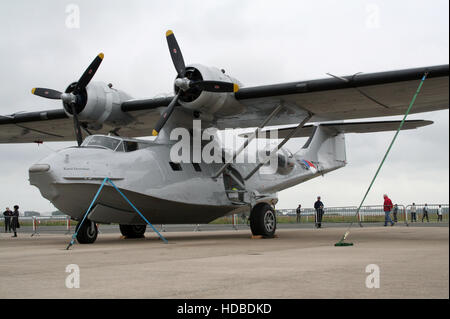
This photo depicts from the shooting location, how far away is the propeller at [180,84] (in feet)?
42.6

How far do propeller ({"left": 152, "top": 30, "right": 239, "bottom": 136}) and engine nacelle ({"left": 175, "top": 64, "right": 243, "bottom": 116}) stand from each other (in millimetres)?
160

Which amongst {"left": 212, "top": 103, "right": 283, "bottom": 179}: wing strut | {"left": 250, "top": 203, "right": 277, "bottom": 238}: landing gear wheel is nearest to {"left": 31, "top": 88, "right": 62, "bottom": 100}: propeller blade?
{"left": 212, "top": 103, "right": 283, "bottom": 179}: wing strut

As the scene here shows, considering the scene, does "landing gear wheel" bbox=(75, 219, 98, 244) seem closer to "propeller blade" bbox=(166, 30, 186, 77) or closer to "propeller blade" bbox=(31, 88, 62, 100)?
"propeller blade" bbox=(31, 88, 62, 100)

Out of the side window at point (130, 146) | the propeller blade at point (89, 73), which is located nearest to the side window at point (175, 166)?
the side window at point (130, 146)

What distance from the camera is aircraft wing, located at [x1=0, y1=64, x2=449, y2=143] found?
39.2ft

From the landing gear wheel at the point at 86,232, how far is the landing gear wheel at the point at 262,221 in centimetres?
459

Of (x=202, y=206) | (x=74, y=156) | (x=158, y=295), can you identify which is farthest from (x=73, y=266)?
(x=202, y=206)

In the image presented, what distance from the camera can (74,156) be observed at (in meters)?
11.6

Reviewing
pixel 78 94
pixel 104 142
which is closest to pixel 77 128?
pixel 78 94

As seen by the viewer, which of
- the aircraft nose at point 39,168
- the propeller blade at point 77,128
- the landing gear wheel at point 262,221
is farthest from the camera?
the landing gear wheel at point 262,221

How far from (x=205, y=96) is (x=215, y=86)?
0.38 m

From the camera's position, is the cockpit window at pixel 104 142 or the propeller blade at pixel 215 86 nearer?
the cockpit window at pixel 104 142

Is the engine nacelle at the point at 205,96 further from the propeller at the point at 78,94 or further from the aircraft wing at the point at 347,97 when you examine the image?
the propeller at the point at 78,94
